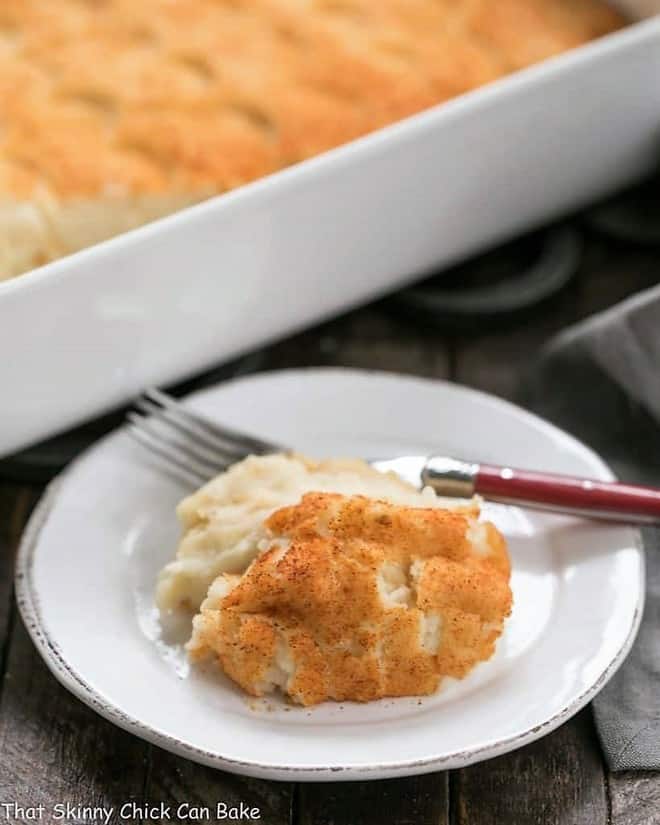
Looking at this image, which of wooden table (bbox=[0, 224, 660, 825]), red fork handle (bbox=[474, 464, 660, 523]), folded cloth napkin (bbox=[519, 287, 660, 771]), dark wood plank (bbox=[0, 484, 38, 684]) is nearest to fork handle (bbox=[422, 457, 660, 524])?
red fork handle (bbox=[474, 464, 660, 523])

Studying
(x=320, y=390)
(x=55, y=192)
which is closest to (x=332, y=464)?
(x=320, y=390)

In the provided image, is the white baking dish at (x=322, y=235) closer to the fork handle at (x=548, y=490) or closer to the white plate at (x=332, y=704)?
the white plate at (x=332, y=704)

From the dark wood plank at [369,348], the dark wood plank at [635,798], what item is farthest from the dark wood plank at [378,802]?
the dark wood plank at [369,348]

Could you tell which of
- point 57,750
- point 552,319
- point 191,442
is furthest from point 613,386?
point 57,750

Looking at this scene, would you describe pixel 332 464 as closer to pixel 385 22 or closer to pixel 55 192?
pixel 55 192

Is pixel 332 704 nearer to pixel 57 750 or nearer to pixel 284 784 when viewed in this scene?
pixel 284 784

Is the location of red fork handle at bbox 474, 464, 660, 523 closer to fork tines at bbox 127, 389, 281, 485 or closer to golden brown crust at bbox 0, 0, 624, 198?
fork tines at bbox 127, 389, 281, 485
